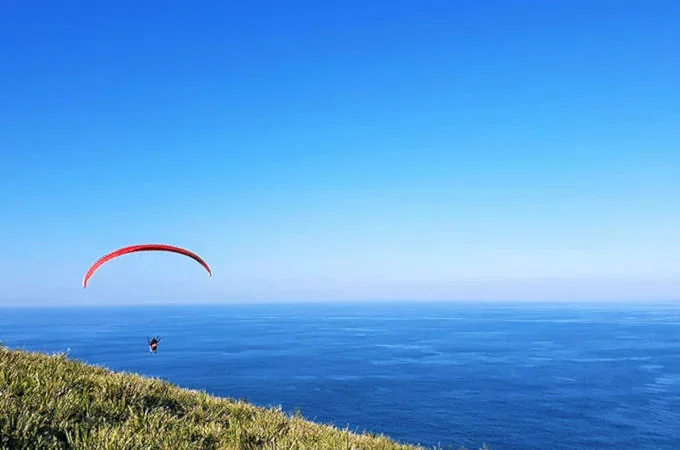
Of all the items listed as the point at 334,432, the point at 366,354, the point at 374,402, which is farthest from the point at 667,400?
the point at 334,432

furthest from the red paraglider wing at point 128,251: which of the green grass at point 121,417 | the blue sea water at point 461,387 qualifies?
the blue sea water at point 461,387

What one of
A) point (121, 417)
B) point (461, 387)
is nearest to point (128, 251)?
point (121, 417)

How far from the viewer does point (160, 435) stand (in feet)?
19.2

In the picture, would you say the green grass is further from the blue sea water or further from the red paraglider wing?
the blue sea water

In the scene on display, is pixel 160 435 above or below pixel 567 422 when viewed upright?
above

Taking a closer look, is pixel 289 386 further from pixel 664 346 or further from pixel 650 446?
pixel 664 346

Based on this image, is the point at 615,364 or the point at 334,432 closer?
the point at 334,432

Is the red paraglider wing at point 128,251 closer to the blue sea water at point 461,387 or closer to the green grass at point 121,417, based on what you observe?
the green grass at point 121,417

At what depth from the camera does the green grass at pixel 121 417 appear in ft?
17.1

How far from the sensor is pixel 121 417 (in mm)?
6652

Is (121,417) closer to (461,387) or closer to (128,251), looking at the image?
(128,251)

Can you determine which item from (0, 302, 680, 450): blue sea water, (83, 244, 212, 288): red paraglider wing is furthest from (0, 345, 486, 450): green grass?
(0, 302, 680, 450): blue sea water

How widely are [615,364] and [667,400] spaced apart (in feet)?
161

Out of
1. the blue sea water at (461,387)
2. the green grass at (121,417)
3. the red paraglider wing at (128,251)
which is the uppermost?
the red paraglider wing at (128,251)
